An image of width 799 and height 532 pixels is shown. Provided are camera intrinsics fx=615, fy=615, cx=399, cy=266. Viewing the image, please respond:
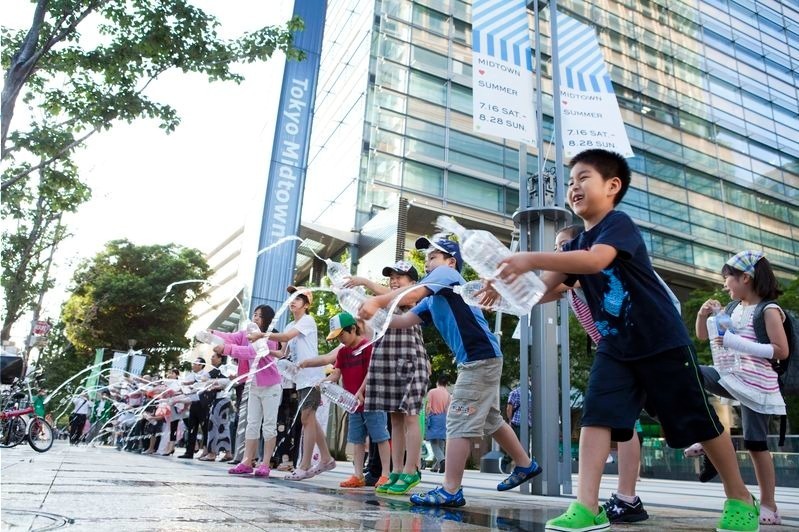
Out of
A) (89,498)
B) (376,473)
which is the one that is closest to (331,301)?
(376,473)

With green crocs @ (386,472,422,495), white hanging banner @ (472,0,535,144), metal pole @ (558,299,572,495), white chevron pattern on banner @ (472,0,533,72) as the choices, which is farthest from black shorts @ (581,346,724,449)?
white chevron pattern on banner @ (472,0,533,72)

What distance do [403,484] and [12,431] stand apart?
12.0 m

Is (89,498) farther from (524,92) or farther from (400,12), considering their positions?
(400,12)

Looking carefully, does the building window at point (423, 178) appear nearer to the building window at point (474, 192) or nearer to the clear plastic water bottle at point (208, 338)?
the building window at point (474, 192)

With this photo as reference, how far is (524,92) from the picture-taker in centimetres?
699

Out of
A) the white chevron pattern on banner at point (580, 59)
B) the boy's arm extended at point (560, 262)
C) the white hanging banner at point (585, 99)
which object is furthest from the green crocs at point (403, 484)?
the white chevron pattern on banner at point (580, 59)

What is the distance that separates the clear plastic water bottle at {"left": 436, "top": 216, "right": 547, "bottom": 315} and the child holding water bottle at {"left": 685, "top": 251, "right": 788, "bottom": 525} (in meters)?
1.41

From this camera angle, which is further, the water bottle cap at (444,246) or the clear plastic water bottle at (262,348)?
the clear plastic water bottle at (262,348)

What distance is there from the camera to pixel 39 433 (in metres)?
13.1

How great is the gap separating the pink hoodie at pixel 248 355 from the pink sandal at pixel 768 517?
4312 millimetres

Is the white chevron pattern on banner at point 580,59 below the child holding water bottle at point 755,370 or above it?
above

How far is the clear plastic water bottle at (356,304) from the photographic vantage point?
11.6ft

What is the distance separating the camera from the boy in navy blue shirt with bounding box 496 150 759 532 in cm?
255

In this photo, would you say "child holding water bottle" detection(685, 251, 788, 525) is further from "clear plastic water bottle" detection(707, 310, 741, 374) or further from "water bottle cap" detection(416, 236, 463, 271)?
"water bottle cap" detection(416, 236, 463, 271)
